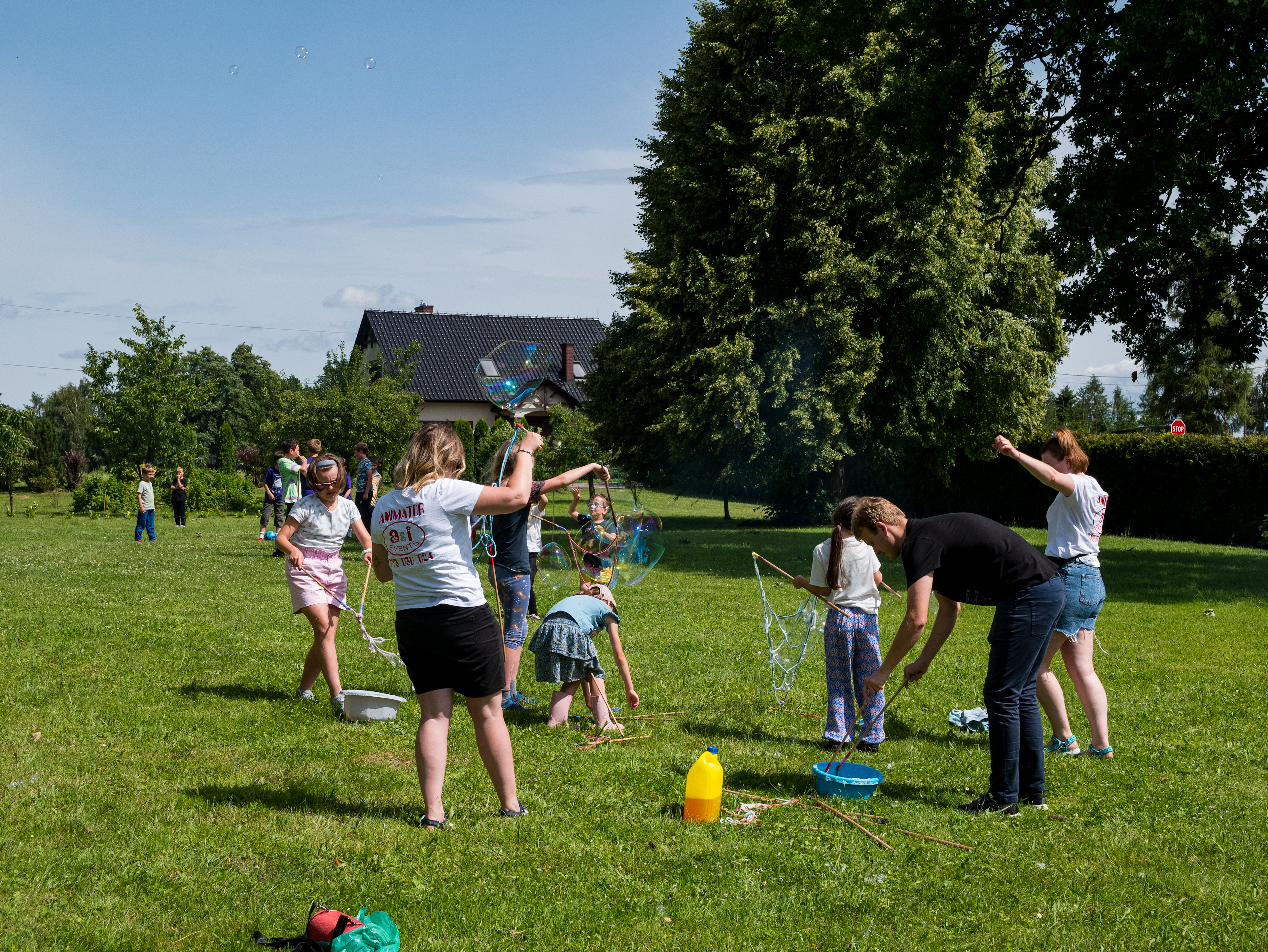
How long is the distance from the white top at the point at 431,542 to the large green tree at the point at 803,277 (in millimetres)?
19520

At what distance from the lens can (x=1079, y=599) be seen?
22.1 feet

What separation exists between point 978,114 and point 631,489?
2076cm

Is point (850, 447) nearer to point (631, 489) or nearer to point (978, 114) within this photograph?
point (978, 114)

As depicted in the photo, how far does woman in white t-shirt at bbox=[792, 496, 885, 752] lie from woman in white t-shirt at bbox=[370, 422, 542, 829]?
8.52 ft

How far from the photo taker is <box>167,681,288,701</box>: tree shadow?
813 centimetres

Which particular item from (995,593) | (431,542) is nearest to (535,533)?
(431,542)

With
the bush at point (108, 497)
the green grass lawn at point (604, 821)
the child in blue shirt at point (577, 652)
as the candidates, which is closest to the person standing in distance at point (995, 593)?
the green grass lawn at point (604, 821)

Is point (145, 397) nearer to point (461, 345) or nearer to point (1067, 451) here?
point (461, 345)

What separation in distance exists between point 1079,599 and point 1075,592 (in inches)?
1.9

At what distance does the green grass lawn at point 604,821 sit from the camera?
4.29 meters

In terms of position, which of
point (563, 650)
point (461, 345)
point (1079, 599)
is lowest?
point (563, 650)

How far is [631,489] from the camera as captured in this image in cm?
817

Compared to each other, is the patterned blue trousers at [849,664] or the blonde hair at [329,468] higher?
the blonde hair at [329,468]

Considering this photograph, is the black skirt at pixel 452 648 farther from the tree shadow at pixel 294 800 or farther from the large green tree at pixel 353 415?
the large green tree at pixel 353 415
